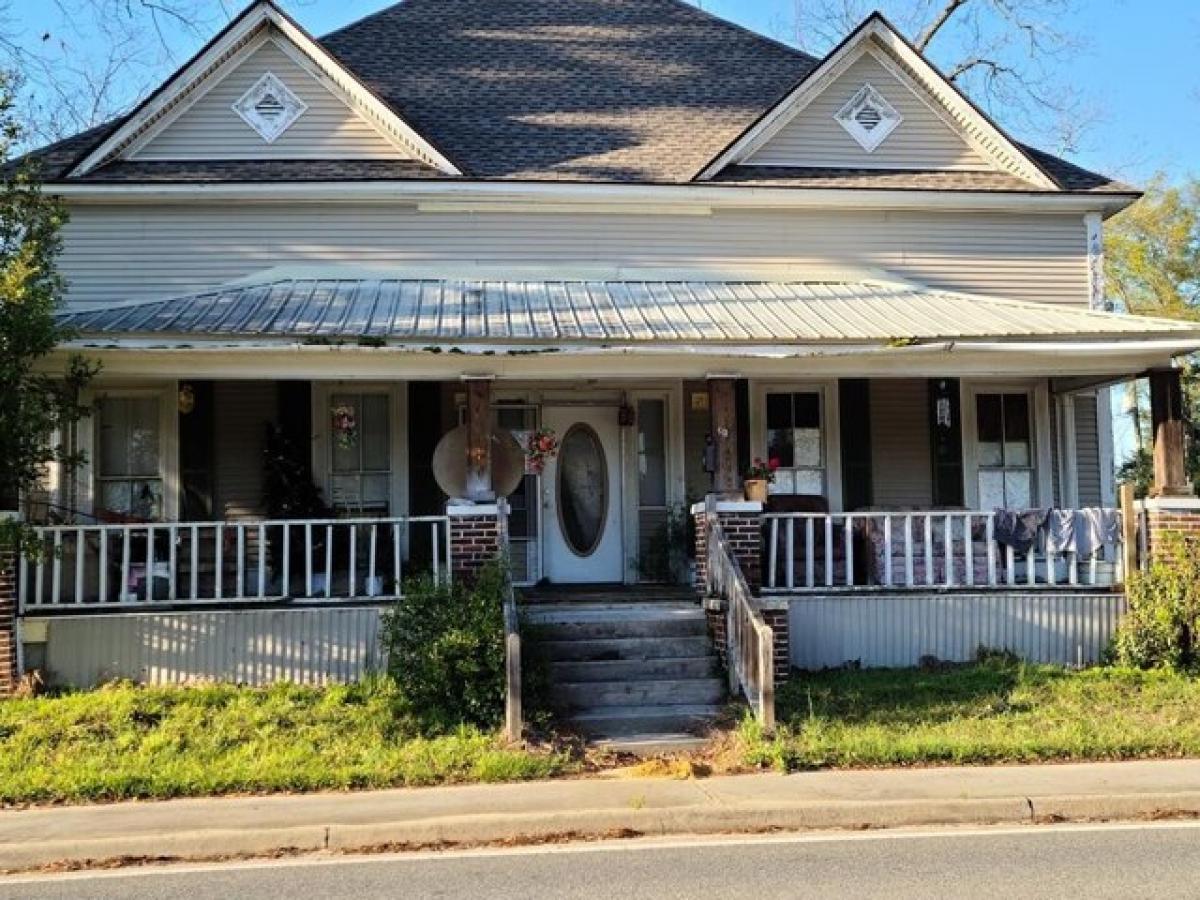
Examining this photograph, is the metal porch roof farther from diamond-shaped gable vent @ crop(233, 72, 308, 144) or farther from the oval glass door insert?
diamond-shaped gable vent @ crop(233, 72, 308, 144)

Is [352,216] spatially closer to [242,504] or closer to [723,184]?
[242,504]

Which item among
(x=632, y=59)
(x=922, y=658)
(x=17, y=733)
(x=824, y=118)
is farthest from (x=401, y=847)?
(x=632, y=59)

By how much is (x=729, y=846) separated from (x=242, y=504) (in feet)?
25.8

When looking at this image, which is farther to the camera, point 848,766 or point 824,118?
point 824,118

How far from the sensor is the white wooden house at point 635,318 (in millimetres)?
10320

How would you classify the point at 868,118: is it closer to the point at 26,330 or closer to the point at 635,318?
the point at 635,318

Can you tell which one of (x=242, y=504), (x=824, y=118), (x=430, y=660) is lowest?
(x=430, y=660)

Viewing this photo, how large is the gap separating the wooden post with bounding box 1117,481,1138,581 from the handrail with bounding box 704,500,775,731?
390 cm

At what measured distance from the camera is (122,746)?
796 cm

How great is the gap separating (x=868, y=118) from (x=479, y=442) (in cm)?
704

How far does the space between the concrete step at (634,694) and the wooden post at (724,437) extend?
198 cm

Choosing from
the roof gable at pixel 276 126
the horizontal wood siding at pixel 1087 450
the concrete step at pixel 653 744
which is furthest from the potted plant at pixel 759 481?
the roof gable at pixel 276 126

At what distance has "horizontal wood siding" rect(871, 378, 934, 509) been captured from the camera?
12.8 meters

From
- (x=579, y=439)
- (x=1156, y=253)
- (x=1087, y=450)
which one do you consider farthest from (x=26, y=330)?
(x=1156, y=253)
